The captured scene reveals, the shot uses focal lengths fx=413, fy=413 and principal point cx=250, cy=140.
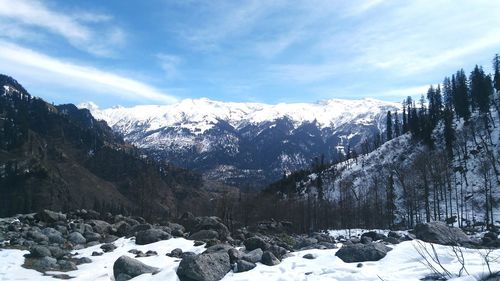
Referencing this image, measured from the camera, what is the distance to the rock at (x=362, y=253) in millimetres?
18359

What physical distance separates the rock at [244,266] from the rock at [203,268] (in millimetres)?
466

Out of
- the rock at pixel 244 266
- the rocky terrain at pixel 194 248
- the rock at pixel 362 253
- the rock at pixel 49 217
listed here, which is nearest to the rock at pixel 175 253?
the rocky terrain at pixel 194 248

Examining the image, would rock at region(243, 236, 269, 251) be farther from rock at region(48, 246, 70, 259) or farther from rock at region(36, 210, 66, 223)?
rock at region(36, 210, 66, 223)

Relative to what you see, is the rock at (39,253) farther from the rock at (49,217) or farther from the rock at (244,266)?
the rock at (49,217)

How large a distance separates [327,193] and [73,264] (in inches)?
4654

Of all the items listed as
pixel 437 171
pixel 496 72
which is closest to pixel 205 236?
pixel 437 171

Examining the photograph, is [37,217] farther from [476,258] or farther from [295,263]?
[476,258]

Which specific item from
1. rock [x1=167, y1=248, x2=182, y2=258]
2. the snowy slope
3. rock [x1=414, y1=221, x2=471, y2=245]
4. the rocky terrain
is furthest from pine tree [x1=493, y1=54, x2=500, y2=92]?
rock [x1=167, y1=248, x2=182, y2=258]

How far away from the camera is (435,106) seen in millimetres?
143500

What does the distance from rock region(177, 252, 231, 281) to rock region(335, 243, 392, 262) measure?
17.6ft

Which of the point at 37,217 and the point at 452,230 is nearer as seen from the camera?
the point at 452,230

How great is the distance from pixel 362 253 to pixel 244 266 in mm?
5367

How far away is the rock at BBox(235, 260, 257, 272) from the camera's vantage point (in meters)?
18.8

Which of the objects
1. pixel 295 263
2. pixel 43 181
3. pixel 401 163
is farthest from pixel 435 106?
pixel 43 181
